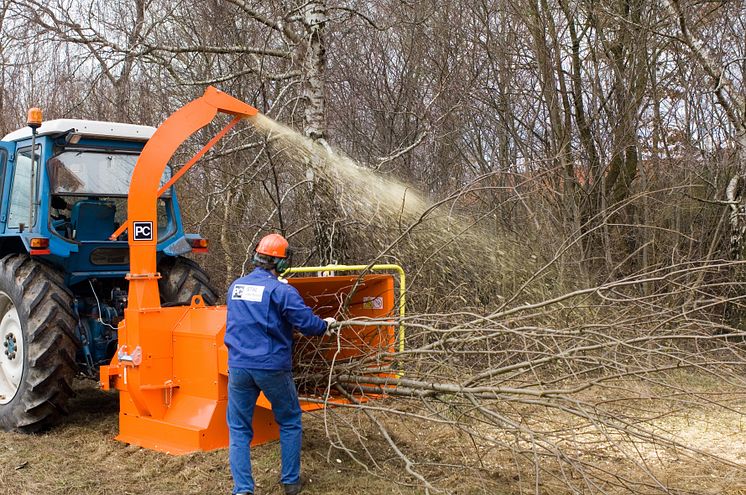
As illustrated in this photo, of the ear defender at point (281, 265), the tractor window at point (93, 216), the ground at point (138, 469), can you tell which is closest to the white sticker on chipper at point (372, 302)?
the ground at point (138, 469)

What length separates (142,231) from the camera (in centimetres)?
533

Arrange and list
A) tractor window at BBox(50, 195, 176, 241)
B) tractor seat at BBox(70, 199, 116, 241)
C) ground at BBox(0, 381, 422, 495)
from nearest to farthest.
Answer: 1. ground at BBox(0, 381, 422, 495)
2. tractor window at BBox(50, 195, 176, 241)
3. tractor seat at BBox(70, 199, 116, 241)

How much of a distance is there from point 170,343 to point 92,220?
5.44 ft

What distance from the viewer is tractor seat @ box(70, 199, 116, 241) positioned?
6301mm

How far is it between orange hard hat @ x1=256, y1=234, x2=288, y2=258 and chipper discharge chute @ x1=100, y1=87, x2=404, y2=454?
1.54 ft

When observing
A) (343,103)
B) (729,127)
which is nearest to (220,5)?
(343,103)

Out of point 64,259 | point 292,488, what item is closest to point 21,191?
point 64,259

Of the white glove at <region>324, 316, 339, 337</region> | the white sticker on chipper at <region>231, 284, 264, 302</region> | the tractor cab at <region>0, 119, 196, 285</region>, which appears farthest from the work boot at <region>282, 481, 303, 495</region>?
the tractor cab at <region>0, 119, 196, 285</region>

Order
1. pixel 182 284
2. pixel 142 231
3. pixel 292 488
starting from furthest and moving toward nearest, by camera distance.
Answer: pixel 182 284 < pixel 142 231 < pixel 292 488

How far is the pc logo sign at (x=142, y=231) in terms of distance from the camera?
531cm

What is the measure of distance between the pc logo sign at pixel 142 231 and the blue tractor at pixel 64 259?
87 centimetres

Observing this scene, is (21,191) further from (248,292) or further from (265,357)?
(265,357)

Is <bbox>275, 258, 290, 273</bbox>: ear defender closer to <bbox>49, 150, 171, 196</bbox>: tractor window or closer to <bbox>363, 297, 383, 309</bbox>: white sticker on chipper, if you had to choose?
<bbox>363, 297, 383, 309</bbox>: white sticker on chipper

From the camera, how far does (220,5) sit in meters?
9.62
